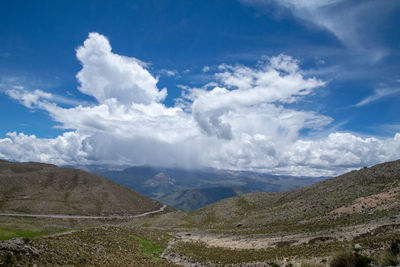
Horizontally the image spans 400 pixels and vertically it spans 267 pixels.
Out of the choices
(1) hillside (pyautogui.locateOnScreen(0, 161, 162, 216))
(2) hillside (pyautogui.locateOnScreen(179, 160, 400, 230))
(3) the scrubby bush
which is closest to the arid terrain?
(3) the scrubby bush

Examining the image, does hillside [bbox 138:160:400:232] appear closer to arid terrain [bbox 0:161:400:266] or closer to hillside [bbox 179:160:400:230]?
hillside [bbox 179:160:400:230]

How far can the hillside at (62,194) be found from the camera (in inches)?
4098

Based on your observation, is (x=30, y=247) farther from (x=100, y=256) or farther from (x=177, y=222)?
(x=177, y=222)

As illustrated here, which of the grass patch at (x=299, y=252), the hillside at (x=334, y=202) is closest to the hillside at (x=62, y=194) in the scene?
the hillside at (x=334, y=202)

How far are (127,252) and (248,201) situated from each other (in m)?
81.9

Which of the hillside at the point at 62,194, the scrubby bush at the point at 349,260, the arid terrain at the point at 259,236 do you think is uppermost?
the scrubby bush at the point at 349,260

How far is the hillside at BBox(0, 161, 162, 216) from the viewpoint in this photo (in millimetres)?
104100

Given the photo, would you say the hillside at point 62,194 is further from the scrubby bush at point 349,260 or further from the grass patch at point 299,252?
the scrubby bush at point 349,260

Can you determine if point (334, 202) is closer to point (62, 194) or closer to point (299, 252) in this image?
point (299, 252)

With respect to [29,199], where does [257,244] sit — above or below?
above

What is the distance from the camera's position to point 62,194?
12706 cm

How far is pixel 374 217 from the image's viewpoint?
41219 mm

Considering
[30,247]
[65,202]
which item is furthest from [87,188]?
[30,247]

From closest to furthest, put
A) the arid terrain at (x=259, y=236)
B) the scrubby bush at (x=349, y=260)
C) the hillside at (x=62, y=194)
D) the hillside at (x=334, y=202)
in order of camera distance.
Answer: the scrubby bush at (x=349, y=260)
the arid terrain at (x=259, y=236)
the hillside at (x=334, y=202)
the hillside at (x=62, y=194)
